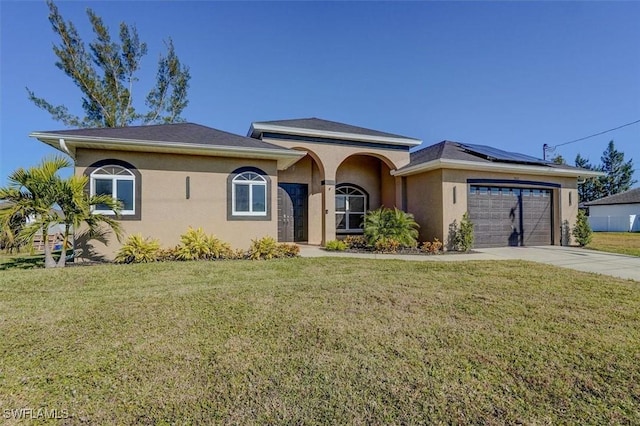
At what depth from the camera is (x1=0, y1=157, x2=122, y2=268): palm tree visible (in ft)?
24.1

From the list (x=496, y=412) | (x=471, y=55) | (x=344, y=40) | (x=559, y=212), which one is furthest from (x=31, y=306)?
(x=559, y=212)

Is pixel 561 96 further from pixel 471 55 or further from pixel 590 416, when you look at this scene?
pixel 590 416

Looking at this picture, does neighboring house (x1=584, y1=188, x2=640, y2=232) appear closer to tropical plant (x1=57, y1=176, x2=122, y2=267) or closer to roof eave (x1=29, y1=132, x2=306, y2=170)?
roof eave (x1=29, y1=132, x2=306, y2=170)

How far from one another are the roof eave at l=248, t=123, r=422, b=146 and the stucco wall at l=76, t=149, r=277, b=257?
2243 millimetres

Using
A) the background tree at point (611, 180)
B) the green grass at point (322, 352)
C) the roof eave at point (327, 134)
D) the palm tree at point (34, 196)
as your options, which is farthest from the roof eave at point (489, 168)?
the background tree at point (611, 180)

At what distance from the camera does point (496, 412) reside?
235 cm

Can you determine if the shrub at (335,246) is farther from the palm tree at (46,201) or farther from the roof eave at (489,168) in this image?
the palm tree at (46,201)

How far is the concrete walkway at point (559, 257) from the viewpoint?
786 centimetres

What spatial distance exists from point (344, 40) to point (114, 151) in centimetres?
1094

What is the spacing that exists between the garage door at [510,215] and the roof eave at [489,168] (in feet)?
2.62

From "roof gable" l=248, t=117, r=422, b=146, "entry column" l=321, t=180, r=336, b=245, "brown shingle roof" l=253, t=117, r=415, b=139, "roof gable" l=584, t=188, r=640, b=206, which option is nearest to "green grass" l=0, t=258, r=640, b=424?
"entry column" l=321, t=180, r=336, b=245

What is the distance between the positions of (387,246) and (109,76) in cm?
2190

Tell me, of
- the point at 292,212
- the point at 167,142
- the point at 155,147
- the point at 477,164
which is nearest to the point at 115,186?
the point at 155,147

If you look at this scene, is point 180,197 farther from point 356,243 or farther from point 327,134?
point 356,243
